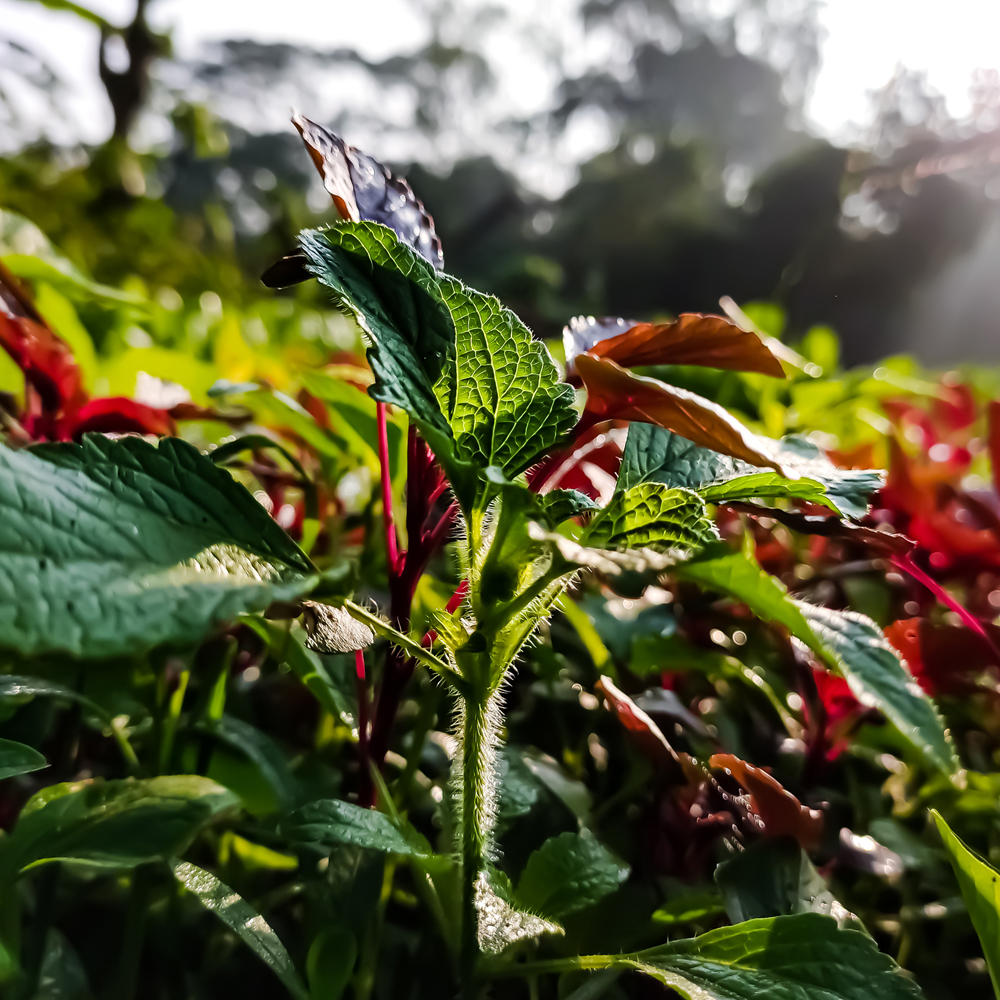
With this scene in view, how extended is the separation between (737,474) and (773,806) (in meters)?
0.15

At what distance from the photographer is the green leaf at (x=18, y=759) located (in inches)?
10.0

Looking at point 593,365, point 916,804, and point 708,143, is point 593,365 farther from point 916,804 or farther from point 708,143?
point 708,143

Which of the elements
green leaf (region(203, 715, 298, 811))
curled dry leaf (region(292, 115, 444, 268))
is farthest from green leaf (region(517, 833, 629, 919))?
curled dry leaf (region(292, 115, 444, 268))

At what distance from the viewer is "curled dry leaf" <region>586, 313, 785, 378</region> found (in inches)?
11.5

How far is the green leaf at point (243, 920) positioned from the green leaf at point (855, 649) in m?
0.21

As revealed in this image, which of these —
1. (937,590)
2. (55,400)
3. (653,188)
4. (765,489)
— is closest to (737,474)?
(765,489)

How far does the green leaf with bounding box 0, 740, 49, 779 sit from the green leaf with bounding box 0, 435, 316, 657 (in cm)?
11

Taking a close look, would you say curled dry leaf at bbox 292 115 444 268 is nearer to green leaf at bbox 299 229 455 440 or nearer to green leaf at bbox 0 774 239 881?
green leaf at bbox 299 229 455 440

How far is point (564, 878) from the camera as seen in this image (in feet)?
0.95

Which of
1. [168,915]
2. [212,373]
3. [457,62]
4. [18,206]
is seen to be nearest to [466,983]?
[168,915]

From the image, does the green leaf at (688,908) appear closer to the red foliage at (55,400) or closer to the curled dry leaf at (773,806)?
the curled dry leaf at (773,806)

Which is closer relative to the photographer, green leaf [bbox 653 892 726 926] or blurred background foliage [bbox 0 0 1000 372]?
green leaf [bbox 653 892 726 926]

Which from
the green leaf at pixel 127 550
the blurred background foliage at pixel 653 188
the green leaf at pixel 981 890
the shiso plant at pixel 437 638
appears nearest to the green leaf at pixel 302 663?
the shiso plant at pixel 437 638

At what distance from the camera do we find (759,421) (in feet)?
2.48
